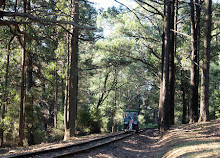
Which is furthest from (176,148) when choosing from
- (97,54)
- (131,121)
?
(97,54)

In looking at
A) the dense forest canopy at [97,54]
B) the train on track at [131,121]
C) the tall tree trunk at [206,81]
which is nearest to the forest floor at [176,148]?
the tall tree trunk at [206,81]

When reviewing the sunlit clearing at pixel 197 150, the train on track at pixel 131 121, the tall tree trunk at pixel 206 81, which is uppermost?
the tall tree trunk at pixel 206 81

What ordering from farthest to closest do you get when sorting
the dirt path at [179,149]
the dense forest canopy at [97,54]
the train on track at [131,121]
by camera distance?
the train on track at [131,121], the dense forest canopy at [97,54], the dirt path at [179,149]

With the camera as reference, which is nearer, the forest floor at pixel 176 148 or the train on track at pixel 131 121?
the forest floor at pixel 176 148

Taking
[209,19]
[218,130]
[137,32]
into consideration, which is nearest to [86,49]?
[137,32]

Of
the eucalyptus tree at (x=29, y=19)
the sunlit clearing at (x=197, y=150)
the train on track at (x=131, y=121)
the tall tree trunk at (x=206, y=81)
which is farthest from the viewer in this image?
the train on track at (x=131, y=121)

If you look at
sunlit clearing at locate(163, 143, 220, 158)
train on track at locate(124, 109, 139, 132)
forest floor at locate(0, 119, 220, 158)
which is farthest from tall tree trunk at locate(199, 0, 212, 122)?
train on track at locate(124, 109, 139, 132)

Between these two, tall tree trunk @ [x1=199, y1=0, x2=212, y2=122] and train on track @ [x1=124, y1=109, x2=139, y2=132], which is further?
train on track @ [x1=124, y1=109, x2=139, y2=132]

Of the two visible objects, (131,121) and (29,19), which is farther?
(131,121)

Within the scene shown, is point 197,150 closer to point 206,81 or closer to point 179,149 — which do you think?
point 179,149

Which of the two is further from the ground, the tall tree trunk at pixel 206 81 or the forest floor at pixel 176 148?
the tall tree trunk at pixel 206 81

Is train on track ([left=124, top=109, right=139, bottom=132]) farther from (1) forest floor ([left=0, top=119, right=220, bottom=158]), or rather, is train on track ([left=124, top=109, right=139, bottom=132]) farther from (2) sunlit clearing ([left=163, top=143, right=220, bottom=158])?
(2) sunlit clearing ([left=163, top=143, right=220, bottom=158])

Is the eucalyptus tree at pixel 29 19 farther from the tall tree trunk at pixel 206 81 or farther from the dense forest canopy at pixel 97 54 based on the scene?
the tall tree trunk at pixel 206 81

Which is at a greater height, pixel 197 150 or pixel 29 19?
pixel 29 19
